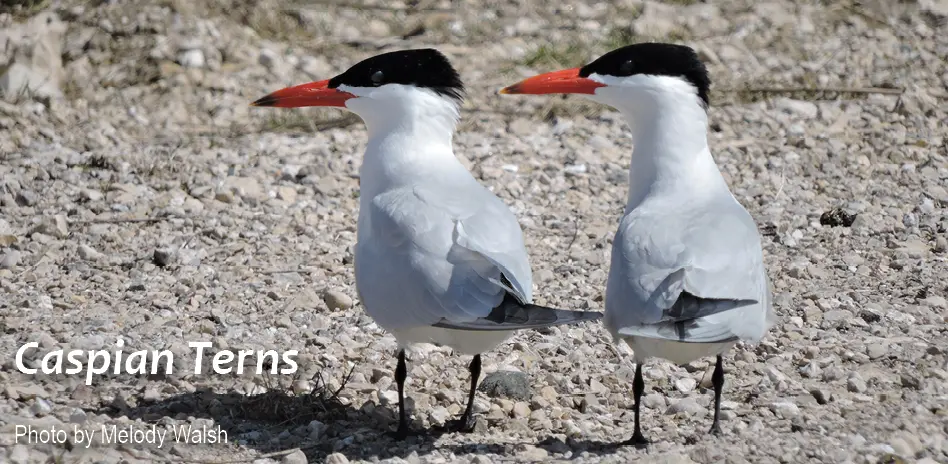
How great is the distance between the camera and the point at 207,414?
4375 mm

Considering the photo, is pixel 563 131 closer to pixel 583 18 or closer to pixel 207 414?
pixel 583 18

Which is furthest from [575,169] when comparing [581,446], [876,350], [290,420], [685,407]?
[290,420]

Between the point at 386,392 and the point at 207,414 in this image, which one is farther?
the point at 386,392

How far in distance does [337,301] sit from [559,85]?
4.32 feet

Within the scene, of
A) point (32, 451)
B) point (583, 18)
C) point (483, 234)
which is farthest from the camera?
point (583, 18)

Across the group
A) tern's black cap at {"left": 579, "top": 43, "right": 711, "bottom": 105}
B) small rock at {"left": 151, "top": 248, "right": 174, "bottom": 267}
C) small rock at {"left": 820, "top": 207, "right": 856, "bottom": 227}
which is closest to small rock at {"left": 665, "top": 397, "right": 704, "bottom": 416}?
tern's black cap at {"left": 579, "top": 43, "right": 711, "bottom": 105}

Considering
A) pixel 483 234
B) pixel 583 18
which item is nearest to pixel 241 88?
pixel 583 18

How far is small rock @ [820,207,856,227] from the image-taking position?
20.4ft

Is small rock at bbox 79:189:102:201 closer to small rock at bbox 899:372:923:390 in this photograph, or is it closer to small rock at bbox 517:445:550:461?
small rock at bbox 517:445:550:461

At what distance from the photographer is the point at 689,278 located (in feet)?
12.8

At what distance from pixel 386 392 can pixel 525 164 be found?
2624 mm

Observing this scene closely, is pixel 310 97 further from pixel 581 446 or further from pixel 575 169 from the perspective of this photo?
pixel 575 169

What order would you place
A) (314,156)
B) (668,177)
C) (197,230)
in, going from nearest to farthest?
(668,177) < (197,230) < (314,156)

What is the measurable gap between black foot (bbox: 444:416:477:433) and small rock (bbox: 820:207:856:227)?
257cm
